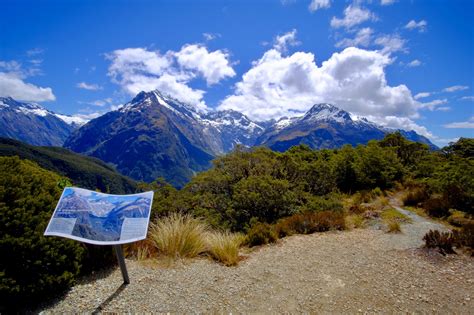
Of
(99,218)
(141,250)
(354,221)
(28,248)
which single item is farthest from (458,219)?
(28,248)

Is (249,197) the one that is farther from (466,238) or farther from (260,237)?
(466,238)

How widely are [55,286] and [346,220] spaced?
928 cm

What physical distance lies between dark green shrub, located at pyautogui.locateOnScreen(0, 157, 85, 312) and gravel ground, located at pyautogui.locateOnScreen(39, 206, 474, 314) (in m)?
0.40

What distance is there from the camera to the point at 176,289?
530 cm

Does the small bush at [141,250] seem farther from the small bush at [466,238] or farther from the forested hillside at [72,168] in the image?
the forested hillside at [72,168]

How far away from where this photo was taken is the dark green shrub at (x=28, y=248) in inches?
166

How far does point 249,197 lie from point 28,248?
8187 millimetres

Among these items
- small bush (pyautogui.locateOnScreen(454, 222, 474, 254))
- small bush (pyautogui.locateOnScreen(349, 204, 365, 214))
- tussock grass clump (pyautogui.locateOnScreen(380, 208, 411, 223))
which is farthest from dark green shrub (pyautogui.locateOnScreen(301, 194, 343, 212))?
small bush (pyautogui.locateOnScreen(454, 222, 474, 254))

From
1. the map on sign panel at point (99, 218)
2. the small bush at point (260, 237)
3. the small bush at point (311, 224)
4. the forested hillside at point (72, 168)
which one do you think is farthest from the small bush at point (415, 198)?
the forested hillside at point (72, 168)

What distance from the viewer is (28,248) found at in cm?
440

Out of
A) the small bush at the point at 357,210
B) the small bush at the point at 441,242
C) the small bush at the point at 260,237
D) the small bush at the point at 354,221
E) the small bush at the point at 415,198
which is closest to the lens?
the small bush at the point at 441,242

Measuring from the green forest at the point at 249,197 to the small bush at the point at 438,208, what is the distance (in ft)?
0.11

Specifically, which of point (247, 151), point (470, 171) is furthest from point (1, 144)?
point (470, 171)

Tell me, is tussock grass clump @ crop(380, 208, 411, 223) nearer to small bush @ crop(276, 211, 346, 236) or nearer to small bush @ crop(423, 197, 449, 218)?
small bush @ crop(423, 197, 449, 218)
